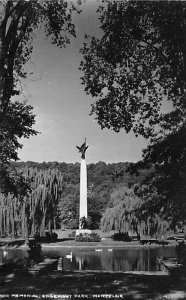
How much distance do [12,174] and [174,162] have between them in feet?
27.3

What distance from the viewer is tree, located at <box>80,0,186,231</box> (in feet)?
26.1

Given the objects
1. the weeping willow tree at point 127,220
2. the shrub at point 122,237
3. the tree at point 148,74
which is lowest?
the shrub at point 122,237

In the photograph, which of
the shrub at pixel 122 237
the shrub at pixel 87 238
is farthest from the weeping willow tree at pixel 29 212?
the shrub at pixel 122 237

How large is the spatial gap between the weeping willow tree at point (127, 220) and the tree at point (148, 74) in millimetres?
20725

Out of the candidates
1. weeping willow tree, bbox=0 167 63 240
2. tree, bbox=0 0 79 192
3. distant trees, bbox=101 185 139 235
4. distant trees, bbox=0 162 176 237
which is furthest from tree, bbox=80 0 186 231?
distant trees, bbox=101 185 139 235

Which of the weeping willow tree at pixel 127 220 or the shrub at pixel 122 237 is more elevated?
the weeping willow tree at pixel 127 220

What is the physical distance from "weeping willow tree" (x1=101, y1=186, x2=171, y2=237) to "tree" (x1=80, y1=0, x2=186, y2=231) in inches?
816

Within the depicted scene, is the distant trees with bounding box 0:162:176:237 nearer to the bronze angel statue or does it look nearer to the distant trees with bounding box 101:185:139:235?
the distant trees with bounding box 101:185:139:235

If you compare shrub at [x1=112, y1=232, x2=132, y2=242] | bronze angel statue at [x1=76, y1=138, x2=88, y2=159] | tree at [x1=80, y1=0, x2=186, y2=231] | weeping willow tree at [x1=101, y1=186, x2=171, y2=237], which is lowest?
shrub at [x1=112, y1=232, x2=132, y2=242]

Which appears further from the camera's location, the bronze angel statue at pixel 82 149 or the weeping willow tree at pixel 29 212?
the bronze angel statue at pixel 82 149

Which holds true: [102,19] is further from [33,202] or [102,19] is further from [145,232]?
[145,232]

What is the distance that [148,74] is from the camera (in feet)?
29.3

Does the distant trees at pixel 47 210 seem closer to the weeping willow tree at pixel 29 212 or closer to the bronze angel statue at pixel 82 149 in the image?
the weeping willow tree at pixel 29 212

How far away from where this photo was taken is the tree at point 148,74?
7.94 m
